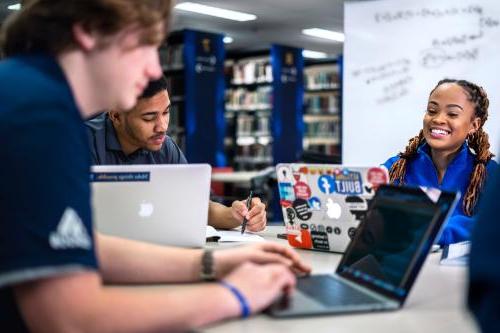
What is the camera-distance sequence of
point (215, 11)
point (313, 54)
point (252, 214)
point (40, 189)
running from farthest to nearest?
point (313, 54) → point (215, 11) → point (252, 214) → point (40, 189)

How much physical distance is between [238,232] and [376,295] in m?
0.94

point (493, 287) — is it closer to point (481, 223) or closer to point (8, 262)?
point (481, 223)

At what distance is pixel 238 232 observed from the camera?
1.95 metres

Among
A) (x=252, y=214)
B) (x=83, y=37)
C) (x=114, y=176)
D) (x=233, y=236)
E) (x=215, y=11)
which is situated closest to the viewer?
(x=83, y=37)

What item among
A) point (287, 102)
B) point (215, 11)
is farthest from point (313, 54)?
point (215, 11)

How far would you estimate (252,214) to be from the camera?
1.94m

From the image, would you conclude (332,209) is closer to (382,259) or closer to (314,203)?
(314,203)

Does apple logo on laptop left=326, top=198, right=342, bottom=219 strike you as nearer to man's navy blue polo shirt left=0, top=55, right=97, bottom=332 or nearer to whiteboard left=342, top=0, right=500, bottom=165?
man's navy blue polo shirt left=0, top=55, right=97, bottom=332

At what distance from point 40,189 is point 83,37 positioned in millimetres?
266

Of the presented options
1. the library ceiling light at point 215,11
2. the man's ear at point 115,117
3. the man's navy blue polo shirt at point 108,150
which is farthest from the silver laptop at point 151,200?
the library ceiling light at point 215,11

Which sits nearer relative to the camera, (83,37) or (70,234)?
(70,234)

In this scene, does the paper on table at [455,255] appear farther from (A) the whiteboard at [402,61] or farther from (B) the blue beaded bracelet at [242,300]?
(A) the whiteboard at [402,61]

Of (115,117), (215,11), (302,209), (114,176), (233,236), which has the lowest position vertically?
(233,236)

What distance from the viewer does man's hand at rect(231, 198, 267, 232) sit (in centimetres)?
193
